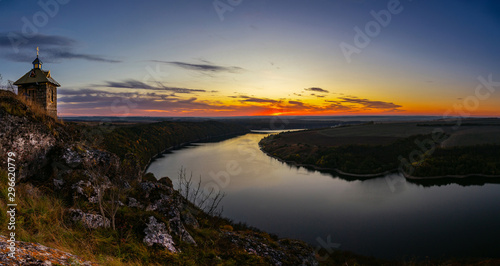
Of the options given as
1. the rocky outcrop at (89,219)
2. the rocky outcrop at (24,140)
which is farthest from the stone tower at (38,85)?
the rocky outcrop at (89,219)

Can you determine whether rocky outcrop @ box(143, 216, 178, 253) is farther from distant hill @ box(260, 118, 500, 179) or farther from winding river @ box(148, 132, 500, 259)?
distant hill @ box(260, 118, 500, 179)

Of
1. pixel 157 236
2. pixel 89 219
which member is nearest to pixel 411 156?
pixel 157 236

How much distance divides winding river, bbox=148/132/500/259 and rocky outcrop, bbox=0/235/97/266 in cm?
2518

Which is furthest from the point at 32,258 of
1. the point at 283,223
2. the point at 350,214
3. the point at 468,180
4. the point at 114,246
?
the point at 468,180

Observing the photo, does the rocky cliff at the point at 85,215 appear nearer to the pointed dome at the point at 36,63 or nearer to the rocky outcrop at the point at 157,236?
the rocky outcrop at the point at 157,236

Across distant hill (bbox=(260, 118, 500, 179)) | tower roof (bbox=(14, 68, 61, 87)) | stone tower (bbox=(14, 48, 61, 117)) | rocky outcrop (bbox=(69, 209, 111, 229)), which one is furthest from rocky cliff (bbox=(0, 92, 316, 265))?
distant hill (bbox=(260, 118, 500, 179))

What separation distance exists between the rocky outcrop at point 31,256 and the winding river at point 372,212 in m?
25.2

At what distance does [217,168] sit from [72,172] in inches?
2096

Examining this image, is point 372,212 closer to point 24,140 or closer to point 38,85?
point 24,140

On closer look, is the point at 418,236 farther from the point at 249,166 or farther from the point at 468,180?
the point at 249,166

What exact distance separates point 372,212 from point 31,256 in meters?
38.1

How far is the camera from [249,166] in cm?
6481

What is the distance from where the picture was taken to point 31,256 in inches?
168

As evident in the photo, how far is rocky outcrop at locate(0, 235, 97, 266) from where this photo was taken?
3900 mm
